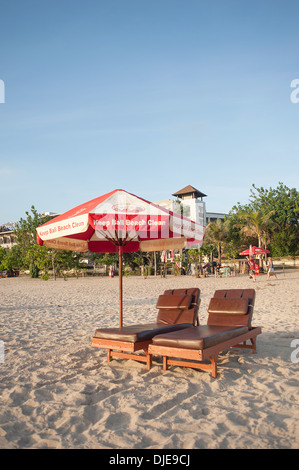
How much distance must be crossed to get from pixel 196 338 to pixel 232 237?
3739 cm

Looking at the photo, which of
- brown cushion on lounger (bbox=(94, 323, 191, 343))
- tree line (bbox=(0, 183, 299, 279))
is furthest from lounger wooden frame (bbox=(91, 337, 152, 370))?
tree line (bbox=(0, 183, 299, 279))

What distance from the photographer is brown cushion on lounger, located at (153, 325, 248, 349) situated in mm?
4164

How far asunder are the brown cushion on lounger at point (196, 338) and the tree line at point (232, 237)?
2697 centimetres

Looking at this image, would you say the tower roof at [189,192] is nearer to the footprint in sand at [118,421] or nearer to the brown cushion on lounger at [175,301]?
the brown cushion on lounger at [175,301]

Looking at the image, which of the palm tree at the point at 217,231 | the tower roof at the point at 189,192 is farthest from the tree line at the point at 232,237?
the tower roof at the point at 189,192

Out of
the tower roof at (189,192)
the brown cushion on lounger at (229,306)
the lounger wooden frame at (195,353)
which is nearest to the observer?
the lounger wooden frame at (195,353)

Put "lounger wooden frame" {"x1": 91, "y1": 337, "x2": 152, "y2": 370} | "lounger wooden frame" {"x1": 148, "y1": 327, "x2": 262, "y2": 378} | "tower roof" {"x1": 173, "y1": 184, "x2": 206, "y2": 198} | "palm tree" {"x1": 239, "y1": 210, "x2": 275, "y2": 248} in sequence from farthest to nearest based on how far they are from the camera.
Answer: "tower roof" {"x1": 173, "y1": 184, "x2": 206, "y2": 198}
"palm tree" {"x1": 239, "y1": 210, "x2": 275, "y2": 248}
"lounger wooden frame" {"x1": 91, "y1": 337, "x2": 152, "y2": 370}
"lounger wooden frame" {"x1": 148, "y1": 327, "x2": 262, "y2": 378}

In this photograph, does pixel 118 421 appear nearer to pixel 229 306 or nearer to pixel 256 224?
pixel 229 306

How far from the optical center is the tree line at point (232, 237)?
35000mm

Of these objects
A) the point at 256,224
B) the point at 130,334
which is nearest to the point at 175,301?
the point at 130,334

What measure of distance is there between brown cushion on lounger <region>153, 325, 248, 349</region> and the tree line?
26971 mm

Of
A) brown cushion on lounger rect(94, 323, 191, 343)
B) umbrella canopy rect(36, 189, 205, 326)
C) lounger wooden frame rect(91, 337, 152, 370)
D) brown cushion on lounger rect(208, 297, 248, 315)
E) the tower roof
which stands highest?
the tower roof

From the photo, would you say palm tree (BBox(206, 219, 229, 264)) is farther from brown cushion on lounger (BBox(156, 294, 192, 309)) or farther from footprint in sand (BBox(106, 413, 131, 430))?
footprint in sand (BBox(106, 413, 131, 430))

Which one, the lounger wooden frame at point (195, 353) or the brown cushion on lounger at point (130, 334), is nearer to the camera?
the lounger wooden frame at point (195, 353)
